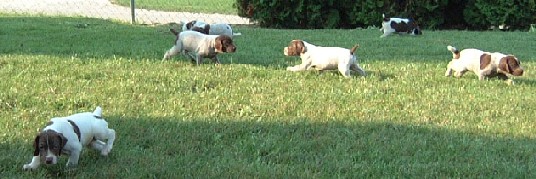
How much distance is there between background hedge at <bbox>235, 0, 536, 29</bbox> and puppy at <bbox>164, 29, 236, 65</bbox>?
9340 mm

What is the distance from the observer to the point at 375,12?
17438mm

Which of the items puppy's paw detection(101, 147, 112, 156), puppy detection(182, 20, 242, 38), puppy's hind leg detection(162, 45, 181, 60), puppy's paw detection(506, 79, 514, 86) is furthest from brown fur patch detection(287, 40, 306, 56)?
puppy's paw detection(101, 147, 112, 156)

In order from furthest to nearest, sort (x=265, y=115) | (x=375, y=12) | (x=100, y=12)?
1. (x=100, y=12)
2. (x=375, y=12)
3. (x=265, y=115)

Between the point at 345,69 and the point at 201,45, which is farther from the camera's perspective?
the point at 201,45

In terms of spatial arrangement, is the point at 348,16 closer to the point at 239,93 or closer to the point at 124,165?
the point at 239,93

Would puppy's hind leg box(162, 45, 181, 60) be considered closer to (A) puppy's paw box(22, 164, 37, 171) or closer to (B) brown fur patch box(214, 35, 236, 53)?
(B) brown fur patch box(214, 35, 236, 53)

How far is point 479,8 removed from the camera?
1744cm

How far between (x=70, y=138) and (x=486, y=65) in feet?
15.4

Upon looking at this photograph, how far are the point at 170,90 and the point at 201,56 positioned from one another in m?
1.55

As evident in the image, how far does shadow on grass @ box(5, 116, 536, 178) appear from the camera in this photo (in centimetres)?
429

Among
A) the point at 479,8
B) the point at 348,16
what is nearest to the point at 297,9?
the point at 348,16

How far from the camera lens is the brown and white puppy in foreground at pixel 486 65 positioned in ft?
24.1

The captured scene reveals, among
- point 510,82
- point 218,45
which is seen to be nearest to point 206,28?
point 218,45

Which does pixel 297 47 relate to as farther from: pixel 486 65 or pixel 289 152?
pixel 289 152
